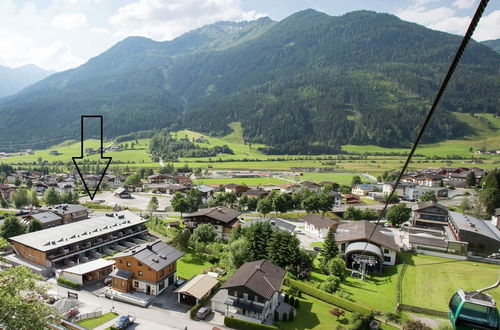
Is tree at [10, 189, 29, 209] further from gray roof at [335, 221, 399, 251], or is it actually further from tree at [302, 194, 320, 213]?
gray roof at [335, 221, 399, 251]

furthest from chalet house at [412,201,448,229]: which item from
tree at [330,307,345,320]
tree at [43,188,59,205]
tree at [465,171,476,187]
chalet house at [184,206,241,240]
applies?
tree at [43,188,59,205]

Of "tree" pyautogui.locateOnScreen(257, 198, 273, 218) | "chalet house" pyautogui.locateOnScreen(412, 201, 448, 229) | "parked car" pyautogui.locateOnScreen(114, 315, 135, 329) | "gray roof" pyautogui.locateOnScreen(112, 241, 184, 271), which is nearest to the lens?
"parked car" pyautogui.locateOnScreen(114, 315, 135, 329)

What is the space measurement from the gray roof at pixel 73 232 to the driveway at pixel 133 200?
2205cm

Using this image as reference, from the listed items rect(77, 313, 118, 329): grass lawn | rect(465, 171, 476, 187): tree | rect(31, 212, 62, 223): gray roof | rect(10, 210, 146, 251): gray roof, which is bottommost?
rect(77, 313, 118, 329): grass lawn

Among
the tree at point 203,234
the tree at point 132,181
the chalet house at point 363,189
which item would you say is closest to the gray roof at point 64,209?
the tree at point 203,234

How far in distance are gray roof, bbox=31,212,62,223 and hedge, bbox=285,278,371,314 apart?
39315 mm

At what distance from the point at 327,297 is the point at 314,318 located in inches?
130

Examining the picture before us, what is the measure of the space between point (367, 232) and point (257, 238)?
632 inches

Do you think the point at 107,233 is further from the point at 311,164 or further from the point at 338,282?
the point at 311,164

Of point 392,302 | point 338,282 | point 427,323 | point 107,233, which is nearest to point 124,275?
point 107,233

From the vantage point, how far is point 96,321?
26328 mm

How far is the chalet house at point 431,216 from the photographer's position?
54.2 metres

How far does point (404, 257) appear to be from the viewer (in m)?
42.1

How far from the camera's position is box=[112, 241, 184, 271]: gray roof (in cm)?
3192
